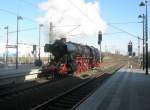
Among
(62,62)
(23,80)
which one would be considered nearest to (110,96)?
(23,80)

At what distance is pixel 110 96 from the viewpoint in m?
20.7

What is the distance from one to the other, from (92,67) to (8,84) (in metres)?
29.2

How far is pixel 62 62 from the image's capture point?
38438 millimetres

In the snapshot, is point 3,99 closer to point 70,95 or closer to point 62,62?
point 70,95

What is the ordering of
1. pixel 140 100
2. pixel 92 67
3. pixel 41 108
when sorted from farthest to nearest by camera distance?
pixel 92 67, pixel 140 100, pixel 41 108

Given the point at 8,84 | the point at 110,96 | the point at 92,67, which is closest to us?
the point at 110,96

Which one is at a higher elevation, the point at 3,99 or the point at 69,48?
the point at 69,48

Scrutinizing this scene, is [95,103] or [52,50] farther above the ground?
[52,50]

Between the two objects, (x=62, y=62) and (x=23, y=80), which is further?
(x=62, y=62)

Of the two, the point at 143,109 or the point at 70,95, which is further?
the point at 70,95

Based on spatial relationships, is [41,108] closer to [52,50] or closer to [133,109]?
[133,109]

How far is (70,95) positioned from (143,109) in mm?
6327

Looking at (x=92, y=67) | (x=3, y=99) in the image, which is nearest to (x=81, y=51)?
(x=92, y=67)

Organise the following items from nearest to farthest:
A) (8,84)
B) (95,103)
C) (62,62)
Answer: (95,103) → (8,84) → (62,62)
